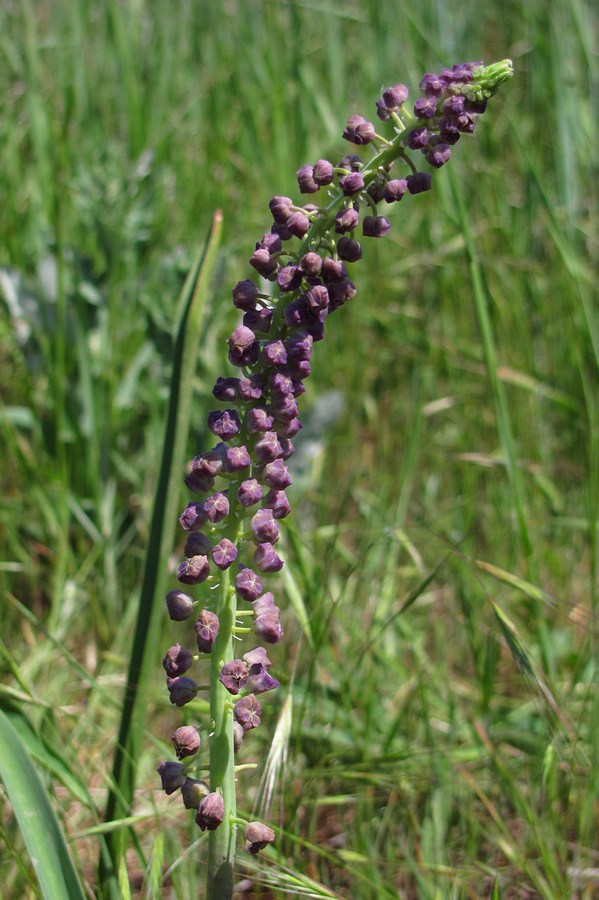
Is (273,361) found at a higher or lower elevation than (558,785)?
higher

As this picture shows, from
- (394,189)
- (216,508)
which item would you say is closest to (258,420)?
(216,508)

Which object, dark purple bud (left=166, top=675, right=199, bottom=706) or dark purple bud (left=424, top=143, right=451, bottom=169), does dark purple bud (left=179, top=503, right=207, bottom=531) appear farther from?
dark purple bud (left=424, top=143, right=451, bottom=169)

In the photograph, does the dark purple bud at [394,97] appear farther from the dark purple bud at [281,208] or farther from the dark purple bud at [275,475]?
the dark purple bud at [275,475]

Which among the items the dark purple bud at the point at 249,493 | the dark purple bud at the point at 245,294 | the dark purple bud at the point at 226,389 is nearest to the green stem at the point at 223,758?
the dark purple bud at the point at 249,493

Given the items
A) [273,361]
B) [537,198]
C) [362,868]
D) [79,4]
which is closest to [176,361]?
[273,361]

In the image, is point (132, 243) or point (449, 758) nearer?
point (449, 758)

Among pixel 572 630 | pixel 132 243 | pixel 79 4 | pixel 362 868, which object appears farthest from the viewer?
pixel 79 4

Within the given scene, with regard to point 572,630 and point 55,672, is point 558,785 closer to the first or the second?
point 572,630

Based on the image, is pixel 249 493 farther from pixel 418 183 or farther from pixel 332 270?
pixel 418 183
